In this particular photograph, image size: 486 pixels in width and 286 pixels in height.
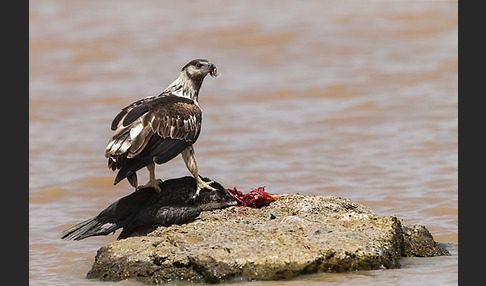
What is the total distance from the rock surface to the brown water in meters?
0.15

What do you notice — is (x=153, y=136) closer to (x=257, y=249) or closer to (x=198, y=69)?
(x=198, y=69)

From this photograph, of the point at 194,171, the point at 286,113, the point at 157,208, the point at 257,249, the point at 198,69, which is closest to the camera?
the point at 257,249

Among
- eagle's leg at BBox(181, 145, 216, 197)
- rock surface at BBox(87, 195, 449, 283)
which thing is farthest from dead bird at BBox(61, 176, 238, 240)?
rock surface at BBox(87, 195, 449, 283)

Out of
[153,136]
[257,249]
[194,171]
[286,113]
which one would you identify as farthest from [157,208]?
[286,113]

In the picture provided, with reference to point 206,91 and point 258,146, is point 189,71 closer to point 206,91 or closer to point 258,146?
point 258,146

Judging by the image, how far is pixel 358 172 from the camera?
11898mm

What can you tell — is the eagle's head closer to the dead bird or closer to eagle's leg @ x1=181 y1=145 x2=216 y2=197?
eagle's leg @ x1=181 y1=145 x2=216 y2=197

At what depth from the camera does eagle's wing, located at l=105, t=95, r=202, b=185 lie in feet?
24.4

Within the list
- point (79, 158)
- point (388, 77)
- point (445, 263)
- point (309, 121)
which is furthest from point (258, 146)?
point (445, 263)

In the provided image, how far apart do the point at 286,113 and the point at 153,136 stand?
7.78 metres

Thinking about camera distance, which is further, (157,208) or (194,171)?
(194,171)

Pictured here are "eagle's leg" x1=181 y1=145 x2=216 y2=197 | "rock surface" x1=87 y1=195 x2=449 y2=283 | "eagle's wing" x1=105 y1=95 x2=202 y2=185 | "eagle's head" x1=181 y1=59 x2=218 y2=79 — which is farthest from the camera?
"eagle's head" x1=181 y1=59 x2=218 y2=79

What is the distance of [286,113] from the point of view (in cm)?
1517

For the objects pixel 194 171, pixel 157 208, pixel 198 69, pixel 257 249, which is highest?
pixel 198 69
